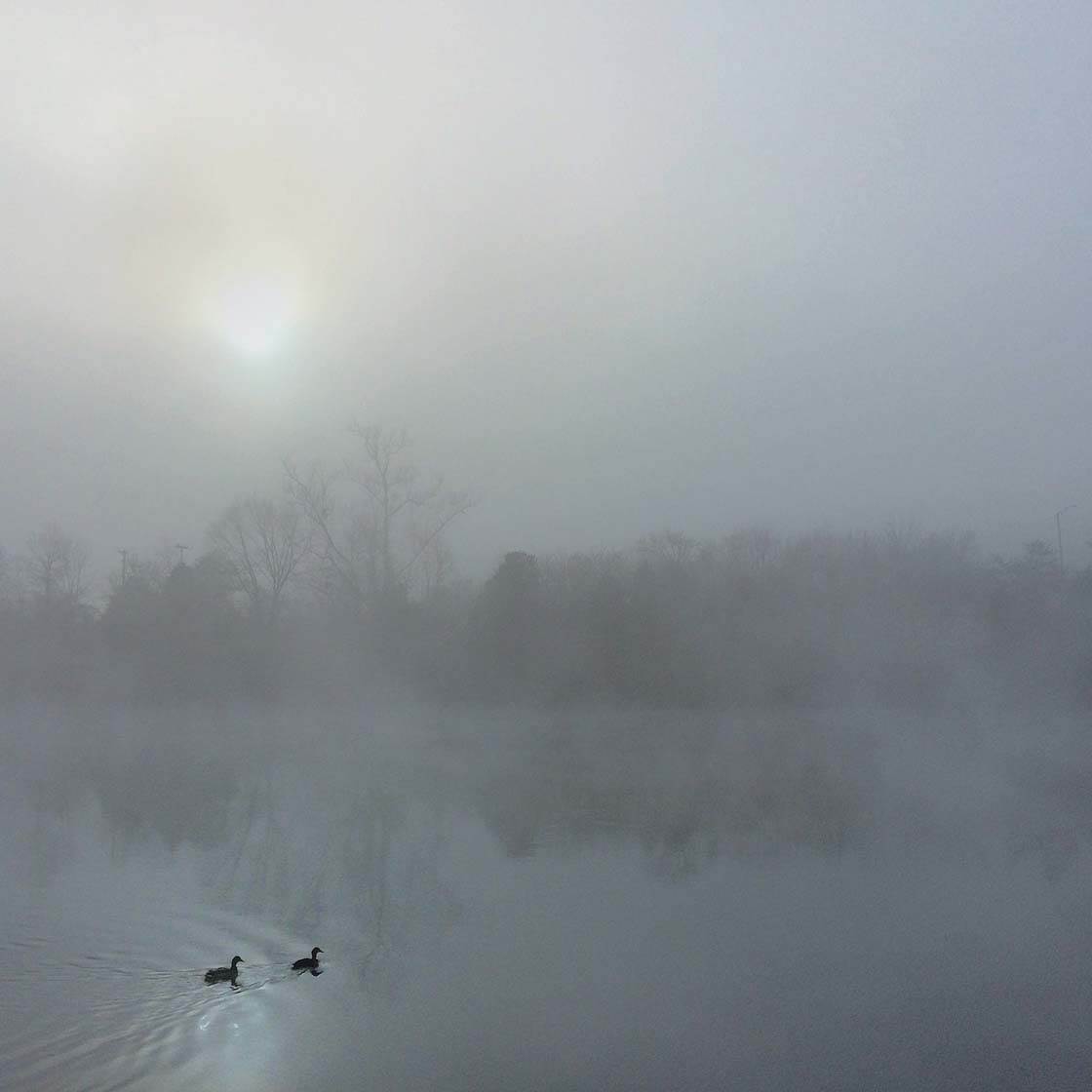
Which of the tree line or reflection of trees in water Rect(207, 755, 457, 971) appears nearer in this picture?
reflection of trees in water Rect(207, 755, 457, 971)

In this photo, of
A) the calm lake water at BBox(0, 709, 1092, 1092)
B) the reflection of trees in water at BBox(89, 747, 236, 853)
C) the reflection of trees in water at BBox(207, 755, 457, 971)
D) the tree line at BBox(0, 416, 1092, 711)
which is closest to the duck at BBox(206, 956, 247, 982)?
the calm lake water at BBox(0, 709, 1092, 1092)

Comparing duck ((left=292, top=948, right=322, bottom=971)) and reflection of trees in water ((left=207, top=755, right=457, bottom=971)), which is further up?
reflection of trees in water ((left=207, top=755, right=457, bottom=971))

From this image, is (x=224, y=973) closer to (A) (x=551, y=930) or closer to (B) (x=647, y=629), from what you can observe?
(A) (x=551, y=930)

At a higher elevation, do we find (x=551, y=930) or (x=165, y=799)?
(x=165, y=799)

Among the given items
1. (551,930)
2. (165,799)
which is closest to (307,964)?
(551,930)

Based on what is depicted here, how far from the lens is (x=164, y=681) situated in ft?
151

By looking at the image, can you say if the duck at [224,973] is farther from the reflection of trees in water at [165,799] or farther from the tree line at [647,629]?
the tree line at [647,629]

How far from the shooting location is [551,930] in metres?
12.1

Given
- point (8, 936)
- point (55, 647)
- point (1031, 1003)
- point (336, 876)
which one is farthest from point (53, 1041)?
point (55, 647)

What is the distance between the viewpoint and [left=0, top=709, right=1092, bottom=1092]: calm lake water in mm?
8453

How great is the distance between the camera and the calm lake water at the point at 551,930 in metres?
8.45

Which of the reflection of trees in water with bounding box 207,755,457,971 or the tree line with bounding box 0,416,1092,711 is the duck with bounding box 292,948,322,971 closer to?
the reflection of trees in water with bounding box 207,755,457,971

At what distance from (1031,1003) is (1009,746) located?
22734mm

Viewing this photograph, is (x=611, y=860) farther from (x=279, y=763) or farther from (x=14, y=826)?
(x=279, y=763)
